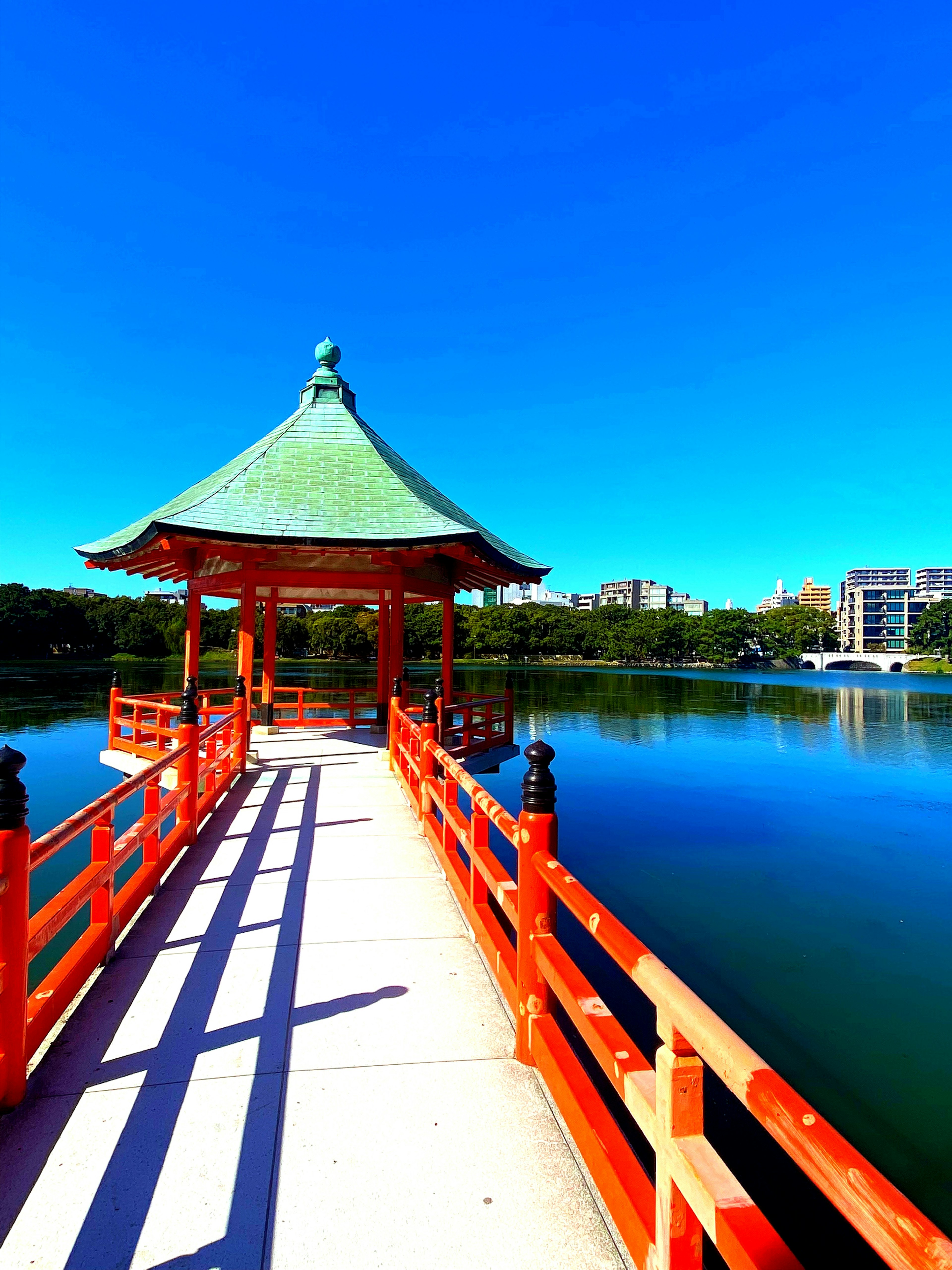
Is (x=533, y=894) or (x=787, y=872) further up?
(x=533, y=894)

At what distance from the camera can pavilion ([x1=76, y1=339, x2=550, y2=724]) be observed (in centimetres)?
851

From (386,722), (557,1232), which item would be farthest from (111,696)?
(557,1232)

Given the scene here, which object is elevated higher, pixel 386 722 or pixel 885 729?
pixel 386 722

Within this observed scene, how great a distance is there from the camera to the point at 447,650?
11.0 m

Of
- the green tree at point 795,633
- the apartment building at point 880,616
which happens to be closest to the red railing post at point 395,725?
the green tree at point 795,633

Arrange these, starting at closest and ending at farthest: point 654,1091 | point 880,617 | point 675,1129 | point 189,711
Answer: point 675,1129 → point 654,1091 → point 189,711 → point 880,617

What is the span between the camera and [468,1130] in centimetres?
241

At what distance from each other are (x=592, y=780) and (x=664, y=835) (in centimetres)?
469

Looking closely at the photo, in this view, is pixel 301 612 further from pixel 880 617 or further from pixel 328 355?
pixel 880 617

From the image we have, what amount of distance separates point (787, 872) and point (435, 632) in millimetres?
59087

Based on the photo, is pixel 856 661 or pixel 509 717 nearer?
pixel 509 717

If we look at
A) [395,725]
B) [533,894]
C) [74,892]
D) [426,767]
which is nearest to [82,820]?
[74,892]

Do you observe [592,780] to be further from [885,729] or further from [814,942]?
[885,729]

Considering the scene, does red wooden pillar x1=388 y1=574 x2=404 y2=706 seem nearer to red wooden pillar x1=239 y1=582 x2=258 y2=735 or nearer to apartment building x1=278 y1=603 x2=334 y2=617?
red wooden pillar x1=239 y1=582 x2=258 y2=735
